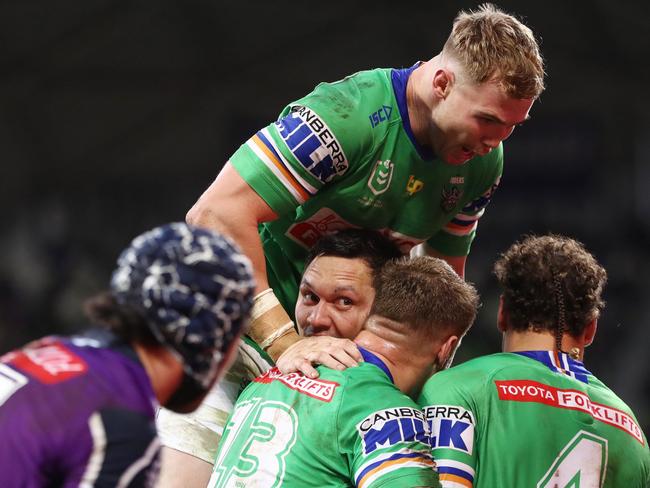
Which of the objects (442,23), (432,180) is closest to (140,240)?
(432,180)

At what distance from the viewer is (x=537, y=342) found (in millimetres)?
3041

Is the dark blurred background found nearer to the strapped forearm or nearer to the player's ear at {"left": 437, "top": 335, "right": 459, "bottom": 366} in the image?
the player's ear at {"left": 437, "top": 335, "right": 459, "bottom": 366}

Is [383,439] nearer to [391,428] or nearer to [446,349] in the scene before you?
[391,428]

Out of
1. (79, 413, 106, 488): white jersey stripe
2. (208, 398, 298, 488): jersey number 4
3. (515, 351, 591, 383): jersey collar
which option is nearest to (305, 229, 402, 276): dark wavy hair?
(515, 351, 591, 383): jersey collar

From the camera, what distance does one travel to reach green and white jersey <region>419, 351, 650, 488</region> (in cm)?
277

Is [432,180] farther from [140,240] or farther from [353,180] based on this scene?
[140,240]

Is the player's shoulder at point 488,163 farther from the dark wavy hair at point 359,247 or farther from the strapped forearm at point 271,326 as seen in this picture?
the strapped forearm at point 271,326

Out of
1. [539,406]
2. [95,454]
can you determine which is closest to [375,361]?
[539,406]

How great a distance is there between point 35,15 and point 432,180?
718 centimetres

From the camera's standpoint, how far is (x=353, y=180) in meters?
3.22

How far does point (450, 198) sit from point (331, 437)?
45.4 inches

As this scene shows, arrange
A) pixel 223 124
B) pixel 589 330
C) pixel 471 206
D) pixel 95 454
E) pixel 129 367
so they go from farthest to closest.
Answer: pixel 223 124 < pixel 471 206 < pixel 589 330 < pixel 129 367 < pixel 95 454

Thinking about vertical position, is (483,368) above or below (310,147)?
below

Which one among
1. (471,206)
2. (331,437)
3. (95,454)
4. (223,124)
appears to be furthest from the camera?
(223,124)
